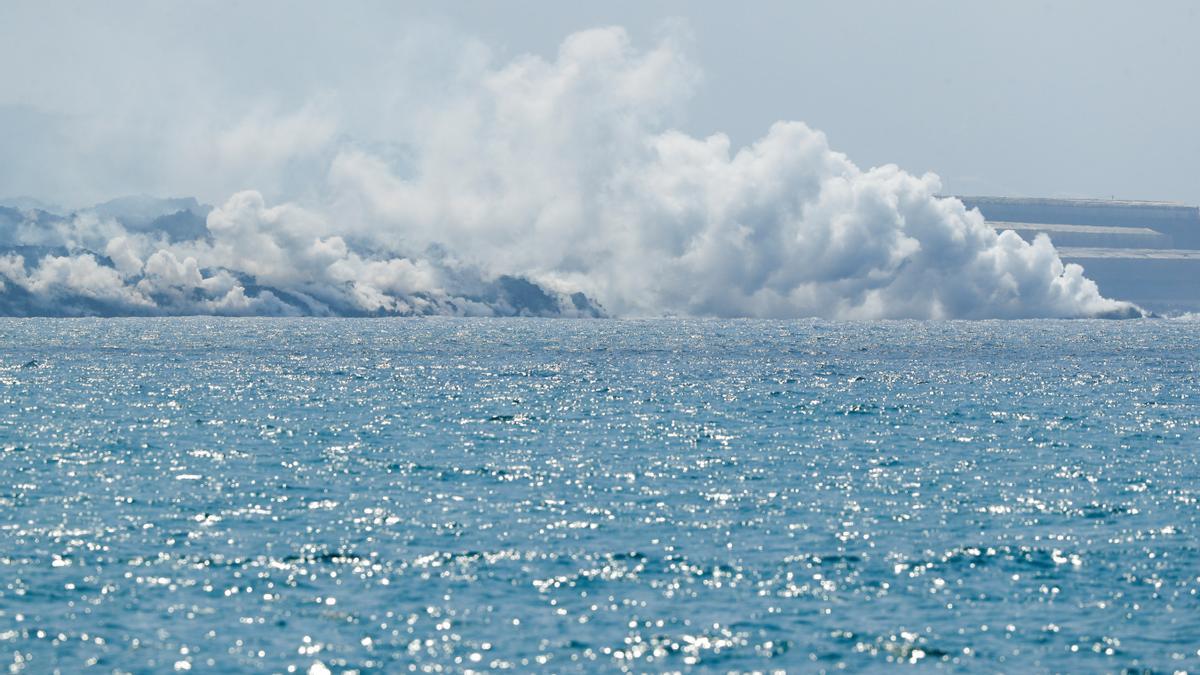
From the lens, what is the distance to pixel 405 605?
1742 inches

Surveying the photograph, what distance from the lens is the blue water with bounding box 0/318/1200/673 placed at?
1598 inches

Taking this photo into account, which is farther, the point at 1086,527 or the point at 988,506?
the point at 988,506

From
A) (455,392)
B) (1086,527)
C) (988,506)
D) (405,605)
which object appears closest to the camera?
(405,605)

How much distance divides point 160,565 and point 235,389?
79.4 meters

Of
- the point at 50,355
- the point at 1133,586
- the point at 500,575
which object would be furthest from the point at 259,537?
the point at 50,355

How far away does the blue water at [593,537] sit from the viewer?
40594 millimetres

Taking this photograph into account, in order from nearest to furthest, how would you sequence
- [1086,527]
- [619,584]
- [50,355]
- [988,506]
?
[619,584] < [1086,527] < [988,506] < [50,355]

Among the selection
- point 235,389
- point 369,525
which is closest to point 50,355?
point 235,389

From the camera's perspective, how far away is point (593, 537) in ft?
180

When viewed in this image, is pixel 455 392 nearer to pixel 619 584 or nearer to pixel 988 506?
pixel 988 506

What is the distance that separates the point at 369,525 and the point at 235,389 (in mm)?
72828

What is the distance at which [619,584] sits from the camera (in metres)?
47.2

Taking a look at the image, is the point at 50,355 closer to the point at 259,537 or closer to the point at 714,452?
the point at 714,452

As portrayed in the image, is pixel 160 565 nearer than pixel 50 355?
Yes
